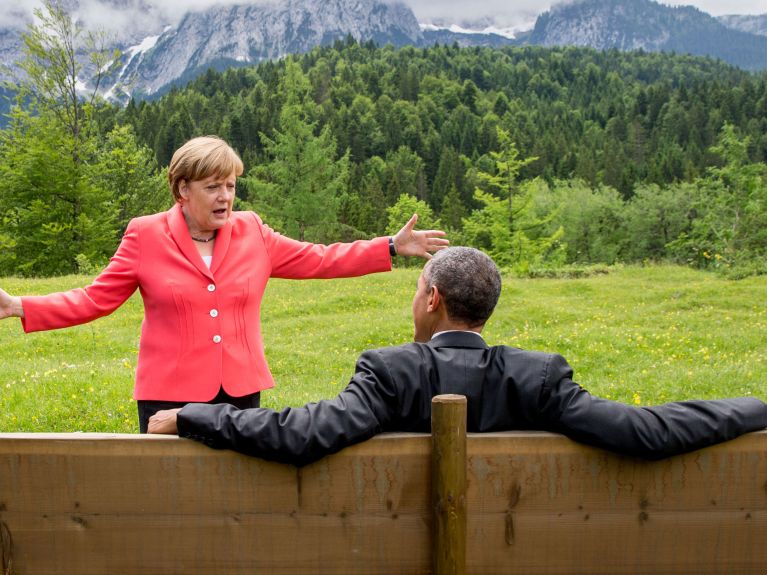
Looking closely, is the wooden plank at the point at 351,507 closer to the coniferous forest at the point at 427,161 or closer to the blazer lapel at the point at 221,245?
the blazer lapel at the point at 221,245

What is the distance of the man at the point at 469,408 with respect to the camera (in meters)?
2.36

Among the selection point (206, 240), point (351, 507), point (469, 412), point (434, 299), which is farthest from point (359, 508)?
point (206, 240)

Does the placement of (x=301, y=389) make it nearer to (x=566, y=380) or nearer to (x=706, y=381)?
(x=706, y=381)

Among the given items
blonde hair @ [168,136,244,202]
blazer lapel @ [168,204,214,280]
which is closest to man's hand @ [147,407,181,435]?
blazer lapel @ [168,204,214,280]

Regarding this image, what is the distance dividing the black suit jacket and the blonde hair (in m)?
Answer: 1.40

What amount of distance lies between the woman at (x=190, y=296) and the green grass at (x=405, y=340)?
4721 millimetres

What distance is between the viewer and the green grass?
949cm

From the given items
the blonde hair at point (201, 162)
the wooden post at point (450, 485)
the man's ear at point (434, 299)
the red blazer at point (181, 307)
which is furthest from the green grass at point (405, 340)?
the wooden post at point (450, 485)

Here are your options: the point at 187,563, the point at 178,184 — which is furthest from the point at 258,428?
the point at 178,184

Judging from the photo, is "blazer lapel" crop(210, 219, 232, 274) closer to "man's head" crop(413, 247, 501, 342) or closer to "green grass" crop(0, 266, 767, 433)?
"man's head" crop(413, 247, 501, 342)

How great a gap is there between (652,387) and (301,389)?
15.3ft

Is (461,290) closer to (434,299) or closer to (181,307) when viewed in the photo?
(434,299)

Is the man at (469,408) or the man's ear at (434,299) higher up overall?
the man's ear at (434,299)

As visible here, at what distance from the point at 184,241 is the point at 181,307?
32 centimetres
